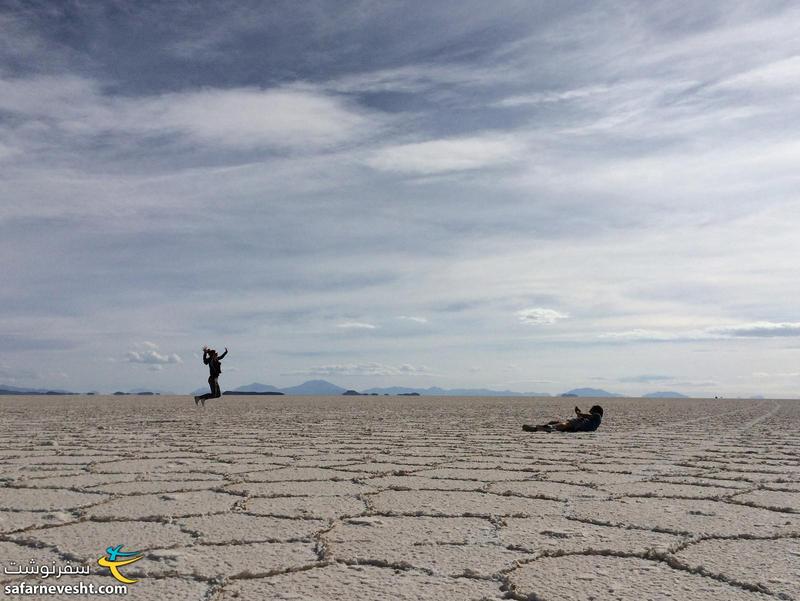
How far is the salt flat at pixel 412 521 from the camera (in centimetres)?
182

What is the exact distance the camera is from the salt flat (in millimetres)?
1819

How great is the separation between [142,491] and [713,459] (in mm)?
3596

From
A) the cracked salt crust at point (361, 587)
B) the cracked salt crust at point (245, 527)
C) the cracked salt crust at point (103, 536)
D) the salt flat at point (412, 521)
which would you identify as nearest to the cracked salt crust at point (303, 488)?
the salt flat at point (412, 521)

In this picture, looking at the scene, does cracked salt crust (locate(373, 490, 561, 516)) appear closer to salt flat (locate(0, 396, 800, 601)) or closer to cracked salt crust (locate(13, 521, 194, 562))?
salt flat (locate(0, 396, 800, 601))

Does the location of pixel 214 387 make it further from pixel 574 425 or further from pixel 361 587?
pixel 361 587

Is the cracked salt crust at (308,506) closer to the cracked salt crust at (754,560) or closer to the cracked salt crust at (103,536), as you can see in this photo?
the cracked salt crust at (103,536)

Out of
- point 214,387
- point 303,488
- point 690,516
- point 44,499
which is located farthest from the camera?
point 214,387

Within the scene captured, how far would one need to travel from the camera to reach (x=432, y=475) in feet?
12.4

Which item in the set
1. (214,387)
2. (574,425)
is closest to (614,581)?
(574,425)

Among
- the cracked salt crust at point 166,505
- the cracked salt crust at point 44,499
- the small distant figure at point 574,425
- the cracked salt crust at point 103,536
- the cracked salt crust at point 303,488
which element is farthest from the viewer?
the small distant figure at point 574,425

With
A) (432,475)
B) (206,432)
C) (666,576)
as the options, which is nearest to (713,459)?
(432,475)

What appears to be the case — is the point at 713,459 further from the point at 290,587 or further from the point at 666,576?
the point at 290,587

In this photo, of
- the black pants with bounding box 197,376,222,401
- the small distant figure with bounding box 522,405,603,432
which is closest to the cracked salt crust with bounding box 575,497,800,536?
the small distant figure with bounding box 522,405,603,432

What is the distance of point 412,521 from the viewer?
8.32 ft
